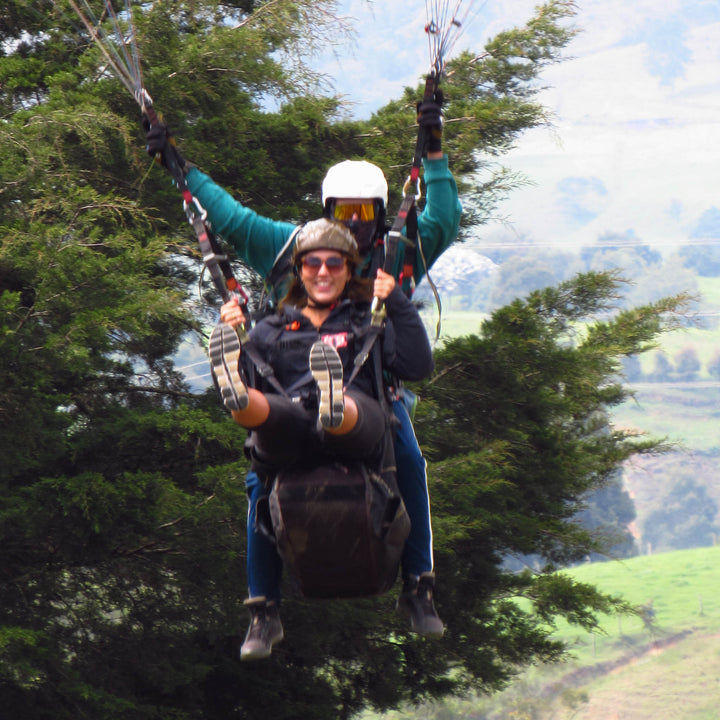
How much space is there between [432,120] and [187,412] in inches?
177

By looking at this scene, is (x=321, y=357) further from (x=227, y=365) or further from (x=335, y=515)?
(x=335, y=515)

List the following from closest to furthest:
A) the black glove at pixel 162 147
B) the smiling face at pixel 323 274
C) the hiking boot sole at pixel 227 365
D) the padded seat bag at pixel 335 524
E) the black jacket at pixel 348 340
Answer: the hiking boot sole at pixel 227 365 < the padded seat bag at pixel 335 524 < the black jacket at pixel 348 340 < the smiling face at pixel 323 274 < the black glove at pixel 162 147

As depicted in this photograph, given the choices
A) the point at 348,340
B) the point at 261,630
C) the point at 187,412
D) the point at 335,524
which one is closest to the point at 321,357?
the point at 348,340

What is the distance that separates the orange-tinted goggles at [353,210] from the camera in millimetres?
3590

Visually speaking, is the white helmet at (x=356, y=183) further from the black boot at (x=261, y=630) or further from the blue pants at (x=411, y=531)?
the black boot at (x=261, y=630)

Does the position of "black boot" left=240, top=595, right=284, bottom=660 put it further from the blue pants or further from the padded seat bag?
the padded seat bag

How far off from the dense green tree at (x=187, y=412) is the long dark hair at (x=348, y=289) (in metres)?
2.64

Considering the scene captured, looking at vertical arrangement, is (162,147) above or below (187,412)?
below

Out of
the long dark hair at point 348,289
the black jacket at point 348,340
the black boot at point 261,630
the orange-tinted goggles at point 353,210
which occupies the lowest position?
the black boot at point 261,630

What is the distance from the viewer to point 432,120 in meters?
3.59

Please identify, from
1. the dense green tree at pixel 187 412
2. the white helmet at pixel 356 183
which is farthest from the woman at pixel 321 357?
the dense green tree at pixel 187 412

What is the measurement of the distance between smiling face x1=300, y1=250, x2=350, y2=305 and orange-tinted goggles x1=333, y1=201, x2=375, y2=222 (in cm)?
27

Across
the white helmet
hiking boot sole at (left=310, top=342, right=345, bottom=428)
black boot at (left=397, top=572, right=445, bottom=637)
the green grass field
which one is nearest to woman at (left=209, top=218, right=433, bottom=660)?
hiking boot sole at (left=310, top=342, right=345, bottom=428)

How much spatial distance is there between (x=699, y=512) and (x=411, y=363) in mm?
108742
